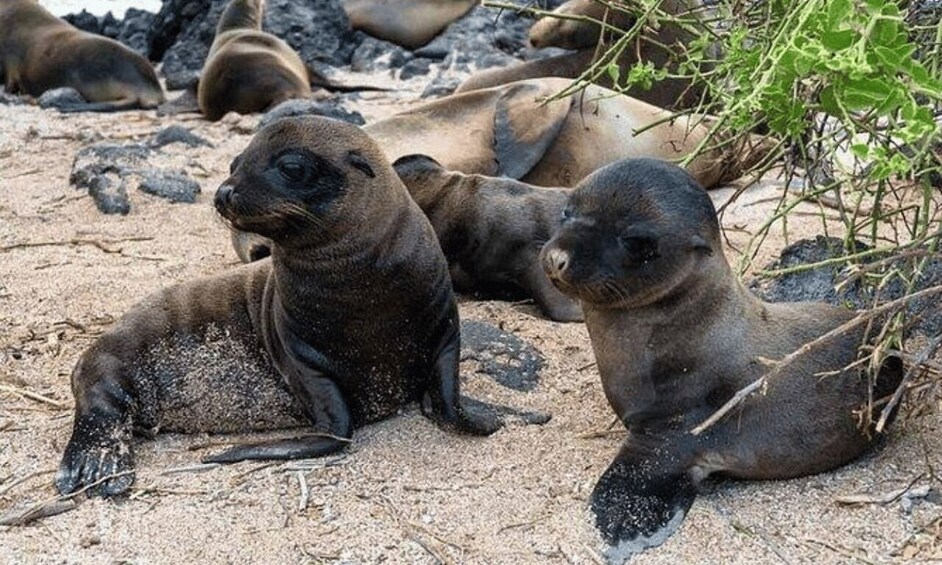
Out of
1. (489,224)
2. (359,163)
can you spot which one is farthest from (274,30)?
(359,163)

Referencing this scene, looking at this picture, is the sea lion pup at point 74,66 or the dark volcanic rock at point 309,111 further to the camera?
the sea lion pup at point 74,66

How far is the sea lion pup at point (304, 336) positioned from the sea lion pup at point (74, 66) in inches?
285

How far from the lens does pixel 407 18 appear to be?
517 inches

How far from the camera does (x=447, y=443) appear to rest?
3.60 metres

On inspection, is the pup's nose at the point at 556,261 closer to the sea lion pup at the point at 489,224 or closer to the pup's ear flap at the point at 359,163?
the pup's ear flap at the point at 359,163

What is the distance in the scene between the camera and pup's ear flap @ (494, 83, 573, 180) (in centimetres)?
606

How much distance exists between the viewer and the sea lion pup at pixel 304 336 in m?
3.57

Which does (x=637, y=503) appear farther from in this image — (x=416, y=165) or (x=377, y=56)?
(x=377, y=56)

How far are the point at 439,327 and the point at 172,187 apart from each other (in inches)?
130

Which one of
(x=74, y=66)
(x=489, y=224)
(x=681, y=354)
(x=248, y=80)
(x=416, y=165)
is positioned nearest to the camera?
(x=681, y=354)

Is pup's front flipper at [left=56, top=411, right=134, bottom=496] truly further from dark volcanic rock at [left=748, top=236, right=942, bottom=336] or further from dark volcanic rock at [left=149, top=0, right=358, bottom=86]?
dark volcanic rock at [left=149, top=0, right=358, bottom=86]

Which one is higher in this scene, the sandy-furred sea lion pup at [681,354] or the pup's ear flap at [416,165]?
the sandy-furred sea lion pup at [681,354]

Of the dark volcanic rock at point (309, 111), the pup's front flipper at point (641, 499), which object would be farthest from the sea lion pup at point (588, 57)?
the pup's front flipper at point (641, 499)

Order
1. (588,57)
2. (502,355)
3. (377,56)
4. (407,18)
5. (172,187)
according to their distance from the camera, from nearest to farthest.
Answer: (502,355)
(172,187)
(588,57)
(377,56)
(407,18)
